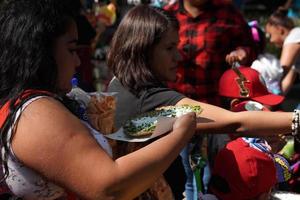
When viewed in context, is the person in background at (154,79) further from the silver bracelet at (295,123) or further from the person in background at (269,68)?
the person in background at (269,68)

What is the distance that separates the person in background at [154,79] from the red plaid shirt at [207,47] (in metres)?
1.25

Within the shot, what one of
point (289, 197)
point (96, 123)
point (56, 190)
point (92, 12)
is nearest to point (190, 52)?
point (289, 197)

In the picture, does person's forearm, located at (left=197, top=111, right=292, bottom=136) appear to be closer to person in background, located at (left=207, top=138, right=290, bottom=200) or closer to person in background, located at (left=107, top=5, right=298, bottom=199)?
person in background, located at (left=107, top=5, right=298, bottom=199)

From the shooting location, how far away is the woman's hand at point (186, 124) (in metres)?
1.63

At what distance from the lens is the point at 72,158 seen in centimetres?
142

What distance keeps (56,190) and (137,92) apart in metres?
0.81

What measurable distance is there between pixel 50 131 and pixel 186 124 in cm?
43

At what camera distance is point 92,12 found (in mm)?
6969

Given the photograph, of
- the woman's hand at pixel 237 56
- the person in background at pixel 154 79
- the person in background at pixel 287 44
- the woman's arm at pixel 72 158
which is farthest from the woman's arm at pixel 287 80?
the woman's arm at pixel 72 158

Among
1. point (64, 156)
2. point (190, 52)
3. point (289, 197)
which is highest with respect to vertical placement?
point (64, 156)

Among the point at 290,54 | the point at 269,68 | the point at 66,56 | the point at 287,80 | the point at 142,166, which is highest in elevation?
the point at 66,56

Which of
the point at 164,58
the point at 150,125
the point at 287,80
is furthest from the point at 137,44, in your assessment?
the point at 287,80

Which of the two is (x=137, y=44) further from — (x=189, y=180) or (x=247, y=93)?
(x=189, y=180)

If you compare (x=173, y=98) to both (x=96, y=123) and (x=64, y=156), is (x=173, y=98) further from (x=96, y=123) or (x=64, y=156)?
(x=64, y=156)
